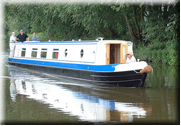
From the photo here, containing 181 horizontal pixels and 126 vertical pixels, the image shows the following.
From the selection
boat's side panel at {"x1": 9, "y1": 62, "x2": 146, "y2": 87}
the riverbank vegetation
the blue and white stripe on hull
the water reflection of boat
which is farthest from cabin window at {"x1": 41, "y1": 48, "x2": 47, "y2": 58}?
the riverbank vegetation

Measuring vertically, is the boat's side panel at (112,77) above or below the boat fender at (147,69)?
below

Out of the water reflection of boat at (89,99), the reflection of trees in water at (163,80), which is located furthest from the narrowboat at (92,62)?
the reflection of trees in water at (163,80)

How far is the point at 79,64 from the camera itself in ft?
44.0

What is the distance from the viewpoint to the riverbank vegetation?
762 inches

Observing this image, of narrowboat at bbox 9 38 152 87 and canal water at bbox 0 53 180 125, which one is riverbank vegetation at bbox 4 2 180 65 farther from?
canal water at bbox 0 53 180 125

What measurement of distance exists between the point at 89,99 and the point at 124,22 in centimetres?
1723

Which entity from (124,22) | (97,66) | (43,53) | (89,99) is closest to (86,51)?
(97,66)

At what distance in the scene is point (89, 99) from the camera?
31.8 feet

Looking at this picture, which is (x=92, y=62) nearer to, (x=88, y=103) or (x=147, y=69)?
(x=147, y=69)

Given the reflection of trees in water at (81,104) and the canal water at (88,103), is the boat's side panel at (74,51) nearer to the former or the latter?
the canal water at (88,103)

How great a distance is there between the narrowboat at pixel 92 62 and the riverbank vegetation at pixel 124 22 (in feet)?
16.5

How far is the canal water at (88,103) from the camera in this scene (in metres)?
7.33

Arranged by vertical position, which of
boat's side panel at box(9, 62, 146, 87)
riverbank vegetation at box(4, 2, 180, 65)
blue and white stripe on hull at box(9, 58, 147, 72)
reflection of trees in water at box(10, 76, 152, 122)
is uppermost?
Answer: riverbank vegetation at box(4, 2, 180, 65)

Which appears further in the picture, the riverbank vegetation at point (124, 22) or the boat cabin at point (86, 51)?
the riverbank vegetation at point (124, 22)
